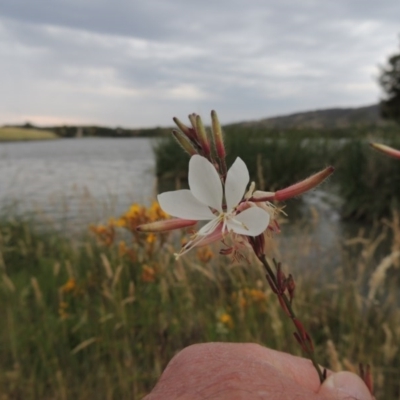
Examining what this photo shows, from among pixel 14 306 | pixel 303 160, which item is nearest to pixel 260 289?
pixel 14 306

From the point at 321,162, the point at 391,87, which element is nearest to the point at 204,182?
the point at 321,162

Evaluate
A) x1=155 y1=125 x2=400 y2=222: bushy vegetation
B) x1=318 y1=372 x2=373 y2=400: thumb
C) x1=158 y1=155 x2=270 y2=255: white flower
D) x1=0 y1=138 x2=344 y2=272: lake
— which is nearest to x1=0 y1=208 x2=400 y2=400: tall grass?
x1=0 y1=138 x2=344 y2=272: lake

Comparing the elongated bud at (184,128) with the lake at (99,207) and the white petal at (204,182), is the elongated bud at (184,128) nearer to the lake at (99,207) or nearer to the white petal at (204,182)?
the white petal at (204,182)

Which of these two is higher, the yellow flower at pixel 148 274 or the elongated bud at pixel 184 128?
the elongated bud at pixel 184 128

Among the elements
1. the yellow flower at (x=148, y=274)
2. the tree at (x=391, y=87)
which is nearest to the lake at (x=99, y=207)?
the yellow flower at (x=148, y=274)

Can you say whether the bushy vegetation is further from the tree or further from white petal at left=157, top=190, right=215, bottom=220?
the tree

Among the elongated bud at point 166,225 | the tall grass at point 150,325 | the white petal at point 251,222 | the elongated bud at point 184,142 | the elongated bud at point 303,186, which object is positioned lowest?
the tall grass at point 150,325

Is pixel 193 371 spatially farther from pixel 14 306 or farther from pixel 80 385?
pixel 14 306
